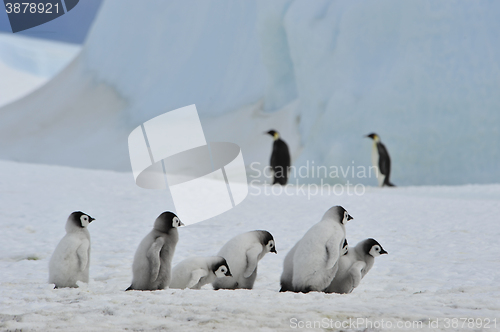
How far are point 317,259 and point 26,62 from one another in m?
24.6

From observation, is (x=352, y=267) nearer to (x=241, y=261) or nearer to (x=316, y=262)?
(x=316, y=262)

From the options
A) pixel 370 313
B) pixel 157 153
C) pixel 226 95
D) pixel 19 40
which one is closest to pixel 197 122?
pixel 226 95

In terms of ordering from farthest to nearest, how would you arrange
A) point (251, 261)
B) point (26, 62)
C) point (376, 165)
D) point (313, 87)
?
1. point (26, 62)
2. point (313, 87)
3. point (376, 165)
4. point (251, 261)

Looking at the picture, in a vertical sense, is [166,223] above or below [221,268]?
above

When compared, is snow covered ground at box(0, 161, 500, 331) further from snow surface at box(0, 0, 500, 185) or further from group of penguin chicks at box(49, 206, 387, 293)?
snow surface at box(0, 0, 500, 185)

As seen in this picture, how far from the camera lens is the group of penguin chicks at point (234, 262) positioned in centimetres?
197

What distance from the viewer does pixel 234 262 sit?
2193 millimetres

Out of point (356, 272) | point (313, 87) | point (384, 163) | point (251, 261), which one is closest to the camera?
point (356, 272)

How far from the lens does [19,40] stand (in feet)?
79.0

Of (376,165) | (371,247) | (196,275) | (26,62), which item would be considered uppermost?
(26,62)

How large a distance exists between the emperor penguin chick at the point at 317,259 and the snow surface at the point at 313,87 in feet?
22.3

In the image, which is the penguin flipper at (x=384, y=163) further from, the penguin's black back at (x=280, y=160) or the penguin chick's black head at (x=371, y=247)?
the penguin chick's black head at (x=371, y=247)

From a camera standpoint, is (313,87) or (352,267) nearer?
(352,267)

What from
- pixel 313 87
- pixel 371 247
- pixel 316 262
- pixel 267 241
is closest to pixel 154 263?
pixel 267 241
